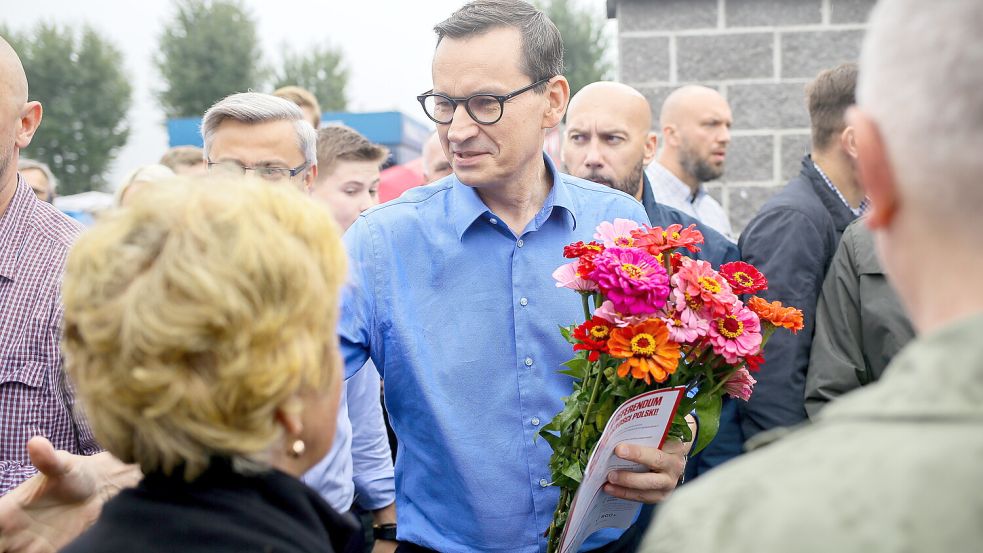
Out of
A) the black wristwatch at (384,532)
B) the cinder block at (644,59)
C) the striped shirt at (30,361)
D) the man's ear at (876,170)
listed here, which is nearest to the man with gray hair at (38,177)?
the cinder block at (644,59)

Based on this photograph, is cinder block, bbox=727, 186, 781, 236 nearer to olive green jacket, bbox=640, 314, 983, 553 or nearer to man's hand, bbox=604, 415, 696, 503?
man's hand, bbox=604, 415, 696, 503

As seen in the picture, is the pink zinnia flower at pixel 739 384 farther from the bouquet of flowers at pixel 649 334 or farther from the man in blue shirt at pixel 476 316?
the man in blue shirt at pixel 476 316

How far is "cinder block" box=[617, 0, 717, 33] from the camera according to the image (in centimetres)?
625

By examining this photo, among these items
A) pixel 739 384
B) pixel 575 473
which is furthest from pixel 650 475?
pixel 739 384

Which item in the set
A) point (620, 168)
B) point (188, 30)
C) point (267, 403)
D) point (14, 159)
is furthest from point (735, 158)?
point (188, 30)

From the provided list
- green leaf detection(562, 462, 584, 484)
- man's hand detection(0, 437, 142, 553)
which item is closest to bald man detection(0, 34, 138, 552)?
man's hand detection(0, 437, 142, 553)

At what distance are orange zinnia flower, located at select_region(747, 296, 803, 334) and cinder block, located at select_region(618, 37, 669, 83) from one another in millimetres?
3970

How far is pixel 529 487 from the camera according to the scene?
9.25ft

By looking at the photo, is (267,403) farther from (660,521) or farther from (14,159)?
(14,159)

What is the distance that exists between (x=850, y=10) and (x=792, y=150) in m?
0.93

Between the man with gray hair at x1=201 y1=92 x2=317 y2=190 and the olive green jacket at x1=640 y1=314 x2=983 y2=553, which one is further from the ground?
the man with gray hair at x1=201 y1=92 x2=317 y2=190

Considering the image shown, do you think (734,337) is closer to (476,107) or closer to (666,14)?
(476,107)

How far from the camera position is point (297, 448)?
177 centimetres

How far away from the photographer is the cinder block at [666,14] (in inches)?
246
